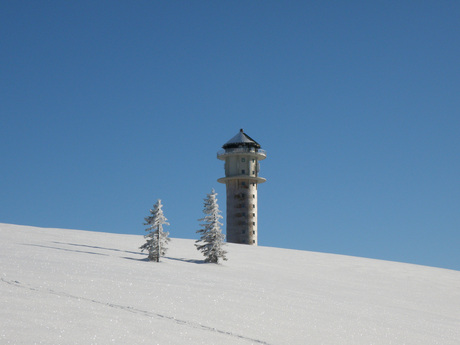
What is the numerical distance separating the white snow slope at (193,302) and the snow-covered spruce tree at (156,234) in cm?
75

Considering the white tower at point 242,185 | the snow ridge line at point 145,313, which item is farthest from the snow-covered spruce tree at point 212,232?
the white tower at point 242,185

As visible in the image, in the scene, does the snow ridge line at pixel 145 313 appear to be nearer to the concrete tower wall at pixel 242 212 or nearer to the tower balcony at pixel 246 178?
the concrete tower wall at pixel 242 212

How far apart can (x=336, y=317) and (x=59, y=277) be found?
33.8 feet

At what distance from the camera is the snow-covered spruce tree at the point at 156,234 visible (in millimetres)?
30484

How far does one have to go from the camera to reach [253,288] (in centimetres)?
2355

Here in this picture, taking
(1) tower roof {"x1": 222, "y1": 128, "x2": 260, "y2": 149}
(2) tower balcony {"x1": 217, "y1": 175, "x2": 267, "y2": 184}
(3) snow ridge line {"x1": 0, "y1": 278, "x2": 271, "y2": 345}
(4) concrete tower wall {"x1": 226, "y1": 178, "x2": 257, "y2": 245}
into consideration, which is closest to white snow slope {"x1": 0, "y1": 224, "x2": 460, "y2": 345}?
(3) snow ridge line {"x1": 0, "y1": 278, "x2": 271, "y2": 345}

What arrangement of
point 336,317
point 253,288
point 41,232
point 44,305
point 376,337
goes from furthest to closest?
point 41,232, point 253,288, point 336,317, point 376,337, point 44,305

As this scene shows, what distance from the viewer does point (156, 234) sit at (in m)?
31.3

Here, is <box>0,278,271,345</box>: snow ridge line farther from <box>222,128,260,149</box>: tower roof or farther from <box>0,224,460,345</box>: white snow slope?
<box>222,128,260,149</box>: tower roof

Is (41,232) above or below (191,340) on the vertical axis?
above

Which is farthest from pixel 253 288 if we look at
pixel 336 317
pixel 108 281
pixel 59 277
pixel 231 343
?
pixel 231 343

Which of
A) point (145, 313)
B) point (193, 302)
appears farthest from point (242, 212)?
point (145, 313)

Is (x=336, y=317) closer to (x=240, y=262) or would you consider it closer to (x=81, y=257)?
(x=81, y=257)

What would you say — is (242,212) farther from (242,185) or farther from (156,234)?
(156,234)
